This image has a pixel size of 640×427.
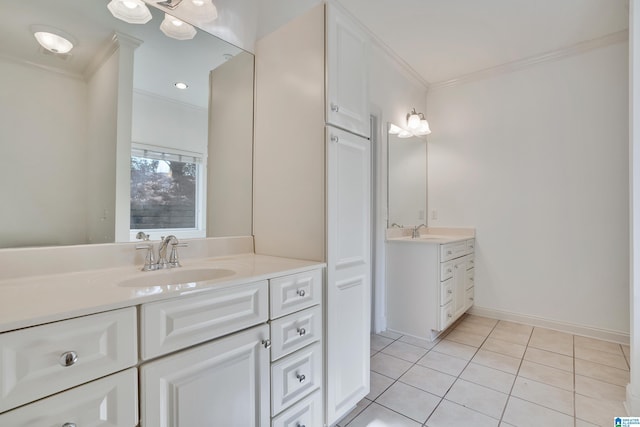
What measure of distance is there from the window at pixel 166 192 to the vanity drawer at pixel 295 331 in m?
0.71

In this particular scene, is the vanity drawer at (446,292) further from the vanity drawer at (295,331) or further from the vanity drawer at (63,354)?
the vanity drawer at (63,354)

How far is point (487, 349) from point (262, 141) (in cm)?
237

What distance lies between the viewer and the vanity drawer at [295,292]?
44.4 inches

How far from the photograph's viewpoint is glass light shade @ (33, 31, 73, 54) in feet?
3.61

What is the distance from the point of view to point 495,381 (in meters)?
1.86

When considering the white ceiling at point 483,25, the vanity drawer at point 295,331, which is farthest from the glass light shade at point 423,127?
the vanity drawer at point 295,331

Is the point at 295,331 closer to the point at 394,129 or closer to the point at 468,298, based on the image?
the point at 394,129

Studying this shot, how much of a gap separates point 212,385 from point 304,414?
0.52m

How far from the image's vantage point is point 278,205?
5.16 feet

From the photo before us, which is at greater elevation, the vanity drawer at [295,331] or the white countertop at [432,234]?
the white countertop at [432,234]

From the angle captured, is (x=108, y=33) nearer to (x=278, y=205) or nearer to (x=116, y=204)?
(x=116, y=204)

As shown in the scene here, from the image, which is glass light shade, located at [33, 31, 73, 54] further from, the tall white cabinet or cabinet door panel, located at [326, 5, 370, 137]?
→ cabinet door panel, located at [326, 5, 370, 137]

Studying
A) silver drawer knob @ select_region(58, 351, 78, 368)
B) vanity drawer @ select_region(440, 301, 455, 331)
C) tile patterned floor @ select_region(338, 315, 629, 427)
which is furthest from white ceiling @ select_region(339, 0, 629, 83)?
tile patterned floor @ select_region(338, 315, 629, 427)

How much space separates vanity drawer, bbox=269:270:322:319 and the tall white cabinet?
75 millimetres
